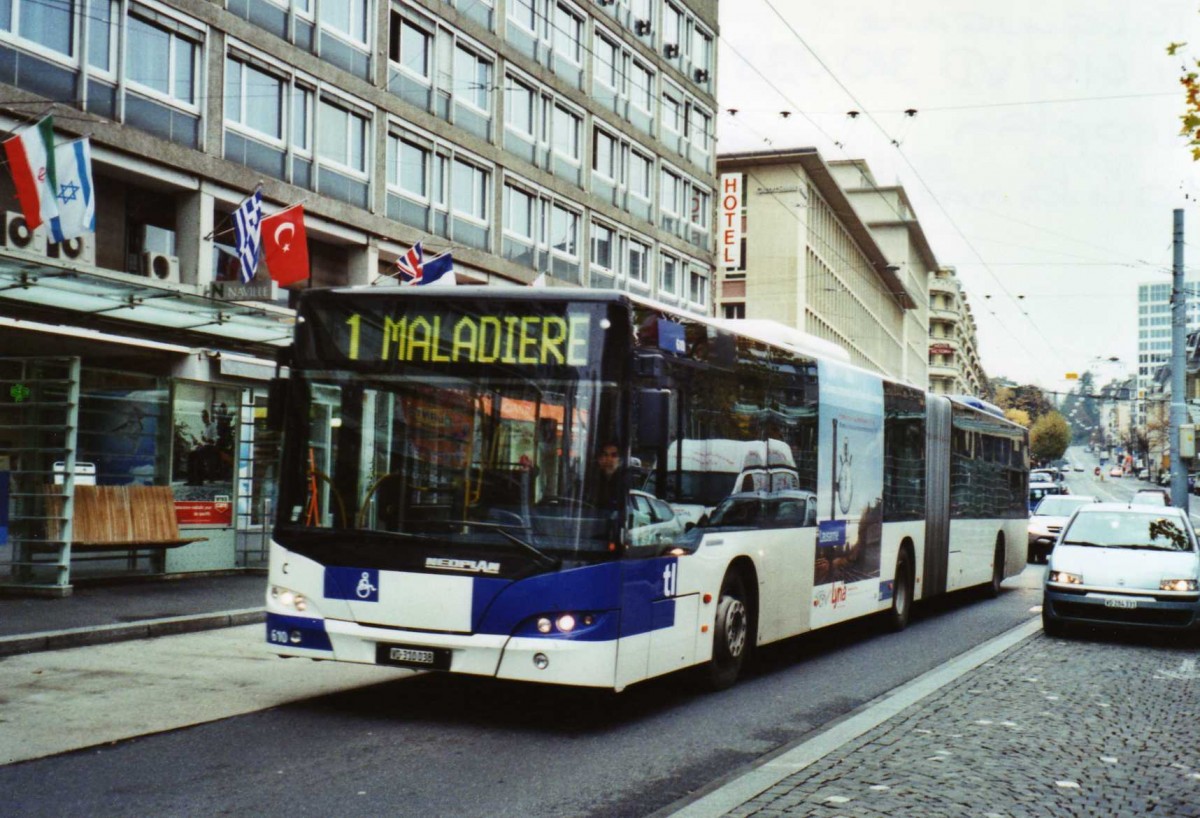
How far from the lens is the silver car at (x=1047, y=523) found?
30.4 m

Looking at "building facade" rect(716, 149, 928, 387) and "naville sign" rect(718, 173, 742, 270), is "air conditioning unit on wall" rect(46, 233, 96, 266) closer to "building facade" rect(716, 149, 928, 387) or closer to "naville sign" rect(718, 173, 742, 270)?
"naville sign" rect(718, 173, 742, 270)

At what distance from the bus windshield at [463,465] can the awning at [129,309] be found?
258 inches

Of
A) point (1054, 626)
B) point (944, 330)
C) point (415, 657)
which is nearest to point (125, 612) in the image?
point (415, 657)

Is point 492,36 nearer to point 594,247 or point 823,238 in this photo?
point 594,247

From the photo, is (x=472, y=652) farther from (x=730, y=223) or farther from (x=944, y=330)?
(x=944, y=330)

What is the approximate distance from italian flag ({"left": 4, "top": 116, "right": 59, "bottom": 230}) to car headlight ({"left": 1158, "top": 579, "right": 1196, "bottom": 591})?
548 inches

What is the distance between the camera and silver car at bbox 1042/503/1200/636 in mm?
13922

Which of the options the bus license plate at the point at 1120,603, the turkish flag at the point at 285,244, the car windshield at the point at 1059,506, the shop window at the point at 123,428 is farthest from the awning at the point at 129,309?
the car windshield at the point at 1059,506

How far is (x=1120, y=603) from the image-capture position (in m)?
14.1

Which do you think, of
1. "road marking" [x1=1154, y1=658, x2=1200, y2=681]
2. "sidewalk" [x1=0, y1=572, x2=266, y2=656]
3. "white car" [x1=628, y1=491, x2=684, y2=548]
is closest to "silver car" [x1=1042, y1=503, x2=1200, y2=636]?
"road marking" [x1=1154, y1=658, x2=1200, y2=681]

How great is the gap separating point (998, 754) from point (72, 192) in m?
14.3

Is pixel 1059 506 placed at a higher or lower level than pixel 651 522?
lower

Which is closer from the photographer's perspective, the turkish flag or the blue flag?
the turkish flag

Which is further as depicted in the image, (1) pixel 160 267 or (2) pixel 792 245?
(2) pixel 792 245
